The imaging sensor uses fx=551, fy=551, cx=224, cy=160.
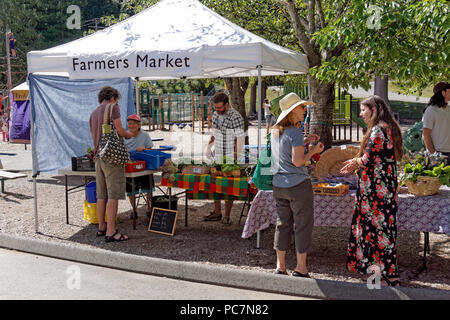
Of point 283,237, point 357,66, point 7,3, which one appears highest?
point 7,3

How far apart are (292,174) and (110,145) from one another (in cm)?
265

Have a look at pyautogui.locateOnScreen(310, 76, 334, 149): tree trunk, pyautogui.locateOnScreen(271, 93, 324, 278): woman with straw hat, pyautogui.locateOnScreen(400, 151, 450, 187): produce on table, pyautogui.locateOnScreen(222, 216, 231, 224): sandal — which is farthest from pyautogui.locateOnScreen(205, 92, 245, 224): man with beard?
pyautogui.locateOnScreen(400, 151, 450, 187): produce on table

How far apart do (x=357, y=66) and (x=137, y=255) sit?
3404 millimetres

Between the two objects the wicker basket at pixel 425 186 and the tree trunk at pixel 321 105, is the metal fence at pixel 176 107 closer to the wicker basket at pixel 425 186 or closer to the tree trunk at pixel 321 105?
the tree trunk at pixel 321 105

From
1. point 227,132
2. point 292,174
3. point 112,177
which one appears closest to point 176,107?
point 227,132

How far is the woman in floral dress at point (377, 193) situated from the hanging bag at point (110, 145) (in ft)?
9.69

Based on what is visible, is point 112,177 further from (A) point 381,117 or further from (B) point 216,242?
(A) point 381,117

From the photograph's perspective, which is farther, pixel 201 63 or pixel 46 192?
pixel 46 192

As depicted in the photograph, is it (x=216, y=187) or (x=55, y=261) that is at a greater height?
(x=216, y=187)


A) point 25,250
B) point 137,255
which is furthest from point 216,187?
point 25,250

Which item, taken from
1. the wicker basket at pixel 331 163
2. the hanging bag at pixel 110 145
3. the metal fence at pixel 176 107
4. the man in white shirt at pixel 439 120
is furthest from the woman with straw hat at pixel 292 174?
the metal fence at pixel 176 107

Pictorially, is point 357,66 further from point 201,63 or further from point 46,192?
point 46,192

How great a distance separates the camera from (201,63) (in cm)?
671
